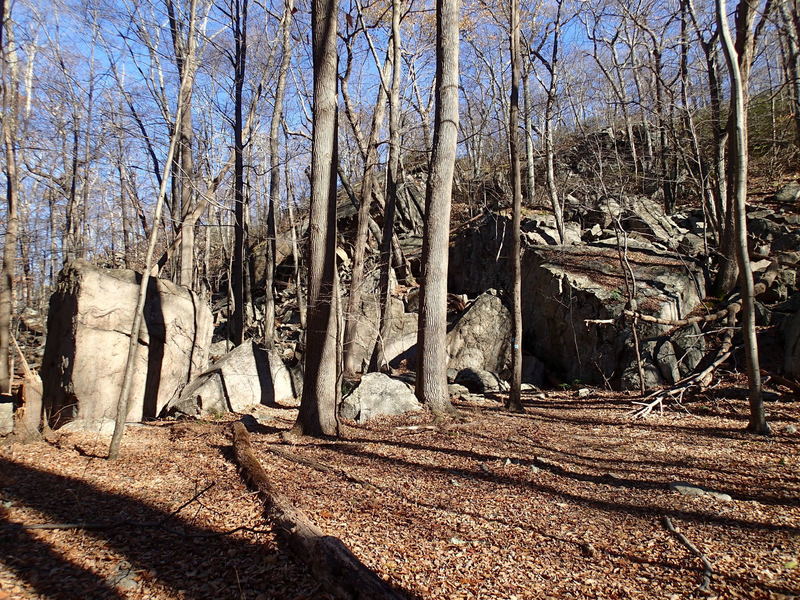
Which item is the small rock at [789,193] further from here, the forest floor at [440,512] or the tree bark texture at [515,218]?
the tree bark texture at [515,218]

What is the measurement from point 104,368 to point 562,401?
359 inches

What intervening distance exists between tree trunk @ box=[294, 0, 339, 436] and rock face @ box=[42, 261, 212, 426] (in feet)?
13.5

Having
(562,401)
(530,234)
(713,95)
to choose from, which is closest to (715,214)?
(713,95)

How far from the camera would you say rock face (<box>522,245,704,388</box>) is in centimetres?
1116

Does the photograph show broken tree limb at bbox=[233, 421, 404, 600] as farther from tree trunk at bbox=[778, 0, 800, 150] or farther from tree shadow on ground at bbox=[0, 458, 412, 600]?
tree trunk at bbox=[778, 0, 800, 150]

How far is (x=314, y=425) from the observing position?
8.16m

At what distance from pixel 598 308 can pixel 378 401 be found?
6254 mm

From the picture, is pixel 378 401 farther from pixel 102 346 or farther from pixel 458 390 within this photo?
pixel 102 346

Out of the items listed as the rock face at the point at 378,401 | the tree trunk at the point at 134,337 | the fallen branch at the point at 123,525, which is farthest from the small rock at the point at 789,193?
the fallen branch at the point at 123,525

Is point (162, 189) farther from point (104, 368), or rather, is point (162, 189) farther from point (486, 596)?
point (486, 596)

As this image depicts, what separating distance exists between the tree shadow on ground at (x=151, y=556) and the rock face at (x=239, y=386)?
545 centimetres

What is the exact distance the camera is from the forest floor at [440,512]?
3.65 metres

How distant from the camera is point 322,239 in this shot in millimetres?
8172

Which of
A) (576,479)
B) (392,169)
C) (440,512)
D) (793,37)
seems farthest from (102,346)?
(793,37)
